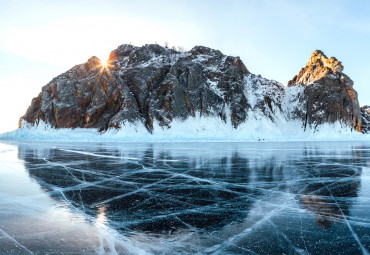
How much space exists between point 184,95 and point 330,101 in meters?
33.8

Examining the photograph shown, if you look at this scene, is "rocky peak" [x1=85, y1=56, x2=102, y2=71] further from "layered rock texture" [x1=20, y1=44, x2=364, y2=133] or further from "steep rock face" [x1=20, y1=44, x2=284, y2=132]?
"layered rock texture" [x1=20, y1=44, x2=364, y2=133]

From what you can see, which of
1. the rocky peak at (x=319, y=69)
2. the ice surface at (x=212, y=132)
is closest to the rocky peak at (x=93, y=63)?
the ice surface at (x=212, y=132)

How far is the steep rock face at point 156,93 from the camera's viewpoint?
50.2 meters

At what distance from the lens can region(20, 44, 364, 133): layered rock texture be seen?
Result: 50.3m

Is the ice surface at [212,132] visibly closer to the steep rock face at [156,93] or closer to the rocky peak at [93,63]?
the steep rock face at [156,93]

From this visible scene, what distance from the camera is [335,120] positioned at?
50.1 m

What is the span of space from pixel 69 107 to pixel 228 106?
37153mm

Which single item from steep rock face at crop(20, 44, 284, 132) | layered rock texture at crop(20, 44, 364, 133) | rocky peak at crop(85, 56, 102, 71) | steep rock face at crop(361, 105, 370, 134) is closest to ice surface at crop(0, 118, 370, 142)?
layered rock texture at crop(20, 44, 364, 133)

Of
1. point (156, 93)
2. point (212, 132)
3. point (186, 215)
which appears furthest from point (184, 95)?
point (186, 215)

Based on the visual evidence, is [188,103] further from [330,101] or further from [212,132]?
[330,101]

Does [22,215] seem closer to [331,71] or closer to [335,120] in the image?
[335,120]

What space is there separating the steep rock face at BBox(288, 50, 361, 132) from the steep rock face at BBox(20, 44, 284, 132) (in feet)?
20.5

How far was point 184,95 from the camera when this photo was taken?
51000 mm

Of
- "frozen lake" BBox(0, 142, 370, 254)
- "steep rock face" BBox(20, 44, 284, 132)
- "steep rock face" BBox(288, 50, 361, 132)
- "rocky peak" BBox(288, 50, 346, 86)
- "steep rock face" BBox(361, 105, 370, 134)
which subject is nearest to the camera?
"frozen lake" BBox(0, 142, 370, 254)
